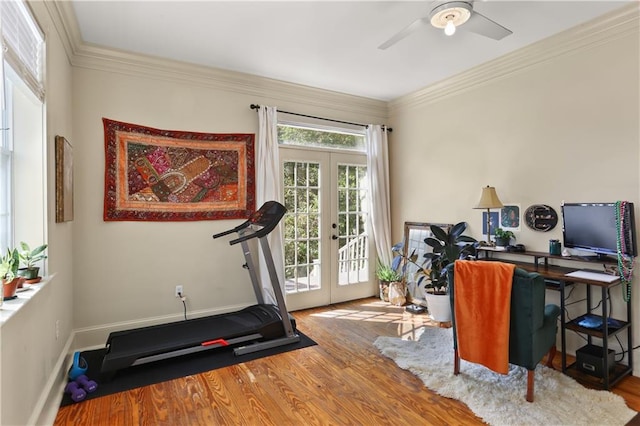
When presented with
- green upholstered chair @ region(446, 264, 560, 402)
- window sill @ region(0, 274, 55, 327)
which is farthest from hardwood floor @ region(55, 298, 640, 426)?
window sill @ region(0, 274, 55, 327)

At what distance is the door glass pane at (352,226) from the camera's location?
4922 millimetres

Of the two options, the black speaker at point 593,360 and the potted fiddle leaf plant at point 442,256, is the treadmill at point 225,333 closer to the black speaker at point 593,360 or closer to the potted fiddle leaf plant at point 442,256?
the potted fiddle leaf plant at point 442,256

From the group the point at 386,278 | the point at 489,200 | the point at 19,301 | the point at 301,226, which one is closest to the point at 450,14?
the point at 489,200

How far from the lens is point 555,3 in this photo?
2.69 metres

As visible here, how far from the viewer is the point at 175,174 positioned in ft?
12.3

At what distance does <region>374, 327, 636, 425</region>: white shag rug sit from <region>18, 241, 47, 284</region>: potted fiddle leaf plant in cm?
268

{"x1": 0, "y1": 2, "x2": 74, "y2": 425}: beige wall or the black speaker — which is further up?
{"x1": 0, "y1": 2, "x2": 74, "y2": 425}: beige wall

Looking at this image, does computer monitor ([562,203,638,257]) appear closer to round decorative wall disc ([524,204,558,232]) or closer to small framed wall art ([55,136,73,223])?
round decorative wall disc ([524,204,558,232])

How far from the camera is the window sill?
1594 millimetres

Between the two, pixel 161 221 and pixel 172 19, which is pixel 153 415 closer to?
pixel 161 221

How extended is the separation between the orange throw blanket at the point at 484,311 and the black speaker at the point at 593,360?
0.82 meters

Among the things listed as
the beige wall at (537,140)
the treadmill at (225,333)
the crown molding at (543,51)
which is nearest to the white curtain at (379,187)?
the beige wall at (537,140)

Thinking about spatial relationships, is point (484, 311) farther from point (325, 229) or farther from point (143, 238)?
point (143, 238)

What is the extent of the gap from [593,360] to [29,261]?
3907 mm
